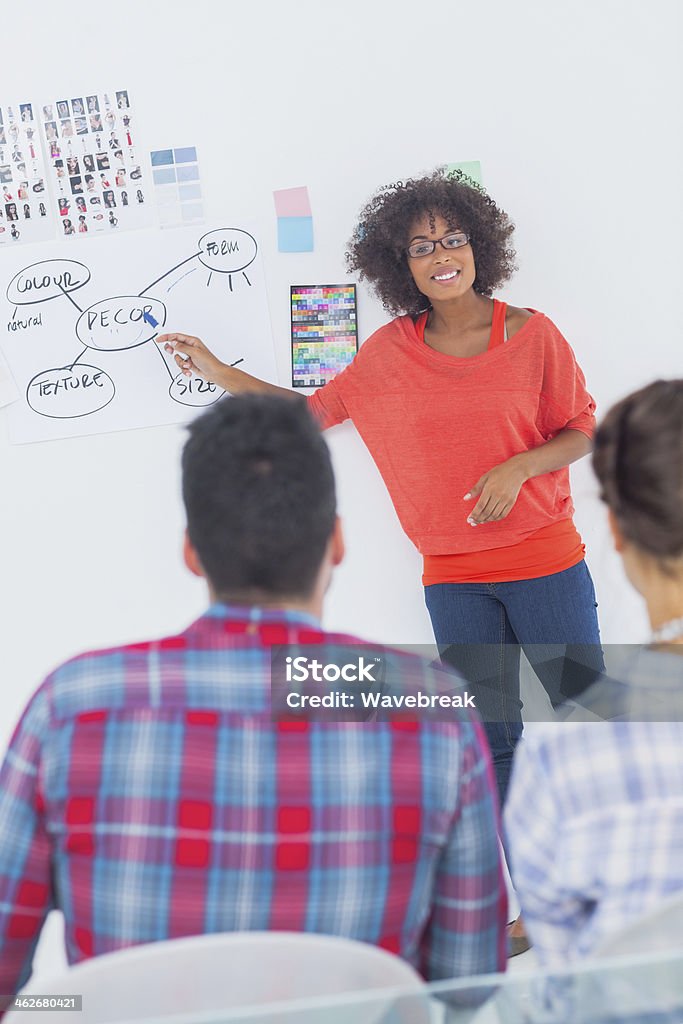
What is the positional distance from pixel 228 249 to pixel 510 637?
0.96 meters

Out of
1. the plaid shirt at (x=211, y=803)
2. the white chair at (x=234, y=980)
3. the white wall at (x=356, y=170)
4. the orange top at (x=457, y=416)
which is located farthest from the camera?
the white wall at (x=356, y=170)

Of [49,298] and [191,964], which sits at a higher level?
[49,298]

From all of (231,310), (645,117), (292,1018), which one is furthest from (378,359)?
(292,1018)

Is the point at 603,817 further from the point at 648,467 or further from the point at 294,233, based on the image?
the point at 294,233

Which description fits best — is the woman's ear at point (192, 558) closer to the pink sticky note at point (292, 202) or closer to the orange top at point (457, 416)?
the orange top at point (457, 416)

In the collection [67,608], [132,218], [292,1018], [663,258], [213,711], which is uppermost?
[132,218]

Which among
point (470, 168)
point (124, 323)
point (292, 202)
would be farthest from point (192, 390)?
point (470, 168)

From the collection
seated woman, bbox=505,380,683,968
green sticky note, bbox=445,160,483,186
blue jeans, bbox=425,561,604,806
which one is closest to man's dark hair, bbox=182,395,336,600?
seated woman, bbox=505,380,683,968

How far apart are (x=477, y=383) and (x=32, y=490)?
940 millimetres

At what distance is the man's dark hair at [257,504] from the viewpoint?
81 cm

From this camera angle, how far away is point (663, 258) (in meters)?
1.94

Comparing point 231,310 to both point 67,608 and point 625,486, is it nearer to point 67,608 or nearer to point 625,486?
point 67,608

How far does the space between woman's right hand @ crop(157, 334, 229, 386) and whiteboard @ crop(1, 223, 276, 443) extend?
27 mm

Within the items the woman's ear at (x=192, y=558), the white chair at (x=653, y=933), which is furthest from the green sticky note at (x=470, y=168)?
the white chair at (x=653, y=933)
